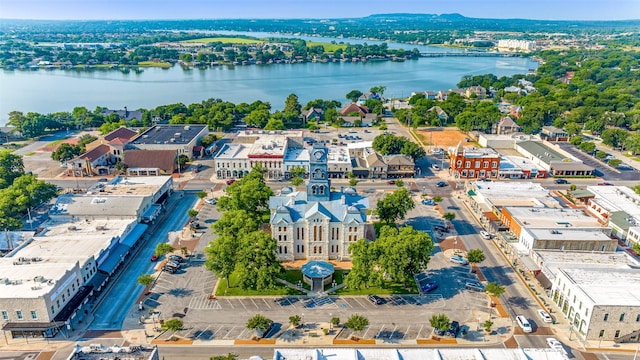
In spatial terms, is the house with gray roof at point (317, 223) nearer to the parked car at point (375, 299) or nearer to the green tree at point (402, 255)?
the green tree at point (402, 255)

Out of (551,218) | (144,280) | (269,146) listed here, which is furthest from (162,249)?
(551,218)

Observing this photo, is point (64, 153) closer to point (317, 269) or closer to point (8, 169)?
point (8, 169)

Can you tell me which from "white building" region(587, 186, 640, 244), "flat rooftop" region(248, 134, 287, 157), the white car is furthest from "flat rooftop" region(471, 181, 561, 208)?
"flat rooftop" region(248, 134, 287, 157)

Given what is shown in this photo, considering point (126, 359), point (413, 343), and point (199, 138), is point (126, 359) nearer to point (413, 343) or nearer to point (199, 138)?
point (413, 343)

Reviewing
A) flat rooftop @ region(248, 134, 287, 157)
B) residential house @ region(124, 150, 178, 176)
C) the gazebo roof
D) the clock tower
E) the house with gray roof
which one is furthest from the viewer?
residential house @ region(124, 150, 178, 176)

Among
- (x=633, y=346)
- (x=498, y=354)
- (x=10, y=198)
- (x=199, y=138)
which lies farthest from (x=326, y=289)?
(x=199, y=138)

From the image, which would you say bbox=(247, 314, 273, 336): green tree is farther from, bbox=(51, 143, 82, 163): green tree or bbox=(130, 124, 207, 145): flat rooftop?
bbox=(51, 143, 82, 163): green tree
